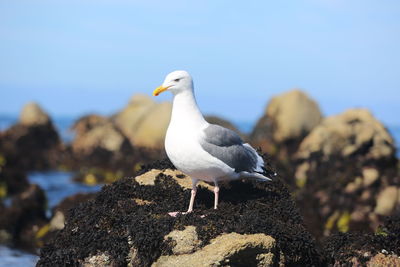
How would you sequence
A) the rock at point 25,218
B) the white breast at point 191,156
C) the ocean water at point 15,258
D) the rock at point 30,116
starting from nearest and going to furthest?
the white breast at point 191,156, the ocean water at point 15,258, the rock at point 25,218, the rock at point 30,116

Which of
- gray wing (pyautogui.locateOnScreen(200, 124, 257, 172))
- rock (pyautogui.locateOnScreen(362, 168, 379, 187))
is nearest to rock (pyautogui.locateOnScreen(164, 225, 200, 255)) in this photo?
gray wing (pyautogui.locateOnScreen(200, 124, 257, 172))

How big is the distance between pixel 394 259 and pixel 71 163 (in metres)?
25.4

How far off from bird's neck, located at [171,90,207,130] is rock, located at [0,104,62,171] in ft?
80.5

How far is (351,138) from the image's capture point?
19359 millimetres

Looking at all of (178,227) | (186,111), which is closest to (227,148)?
(186,111)

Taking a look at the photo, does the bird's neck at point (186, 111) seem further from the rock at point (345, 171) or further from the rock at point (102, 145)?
the rock at point (102, 145)

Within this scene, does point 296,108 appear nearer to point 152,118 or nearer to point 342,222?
point 152,118

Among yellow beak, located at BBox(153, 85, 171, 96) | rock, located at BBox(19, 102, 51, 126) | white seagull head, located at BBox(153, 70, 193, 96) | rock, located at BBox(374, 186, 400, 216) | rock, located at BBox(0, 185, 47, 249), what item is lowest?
rock, located at BBox(19, 102, 51, 126)

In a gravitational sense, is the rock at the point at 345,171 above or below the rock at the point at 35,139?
above

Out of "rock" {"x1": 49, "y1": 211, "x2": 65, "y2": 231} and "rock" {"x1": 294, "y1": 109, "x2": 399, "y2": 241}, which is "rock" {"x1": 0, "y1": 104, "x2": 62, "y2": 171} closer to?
"rock" {"x1": 49, "y1": 211, "x2": 65, "y2": 231}

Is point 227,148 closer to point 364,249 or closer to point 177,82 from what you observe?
point 177,82

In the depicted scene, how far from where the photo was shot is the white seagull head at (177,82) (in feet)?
26.2

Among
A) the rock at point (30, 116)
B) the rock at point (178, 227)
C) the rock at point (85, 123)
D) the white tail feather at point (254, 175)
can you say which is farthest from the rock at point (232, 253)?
the rock at point (85, 123)

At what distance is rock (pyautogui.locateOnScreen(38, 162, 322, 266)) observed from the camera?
6.86 m
